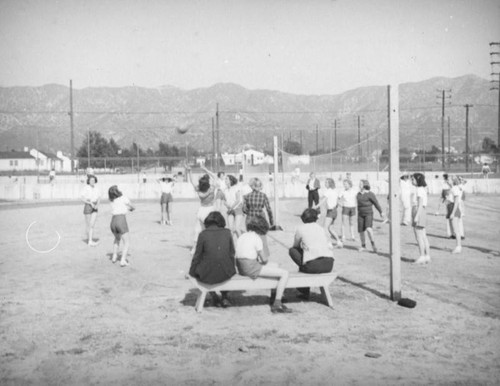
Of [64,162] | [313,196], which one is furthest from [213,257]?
[64,162]

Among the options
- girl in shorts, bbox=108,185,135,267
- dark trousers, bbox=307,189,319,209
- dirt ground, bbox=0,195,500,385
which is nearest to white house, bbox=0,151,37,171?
dark trousers, bbox=307,189,319,209

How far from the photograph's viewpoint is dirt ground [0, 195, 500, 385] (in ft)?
17.7

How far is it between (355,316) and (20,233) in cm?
1343

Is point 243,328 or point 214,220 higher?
point 214,220

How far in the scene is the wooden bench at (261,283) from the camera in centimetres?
749

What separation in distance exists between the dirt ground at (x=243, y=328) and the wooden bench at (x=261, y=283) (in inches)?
11.4

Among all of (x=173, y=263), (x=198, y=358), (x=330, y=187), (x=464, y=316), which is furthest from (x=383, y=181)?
(x=198, y=358)

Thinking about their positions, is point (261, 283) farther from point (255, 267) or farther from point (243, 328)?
point (243, 328)

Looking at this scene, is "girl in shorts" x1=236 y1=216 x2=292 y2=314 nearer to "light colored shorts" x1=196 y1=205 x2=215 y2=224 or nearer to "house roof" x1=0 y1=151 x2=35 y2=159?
"light colored shorts" x1=196 y1=205 x2=215 y2=224

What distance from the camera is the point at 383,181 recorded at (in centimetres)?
3769

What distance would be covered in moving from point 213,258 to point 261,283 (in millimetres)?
794

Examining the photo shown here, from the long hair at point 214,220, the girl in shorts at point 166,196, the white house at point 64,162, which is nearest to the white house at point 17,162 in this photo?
the white house at point 64,162

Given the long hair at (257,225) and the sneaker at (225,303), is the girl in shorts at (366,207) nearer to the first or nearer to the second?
the long hair at (257,225)

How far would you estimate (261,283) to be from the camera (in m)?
7.65
